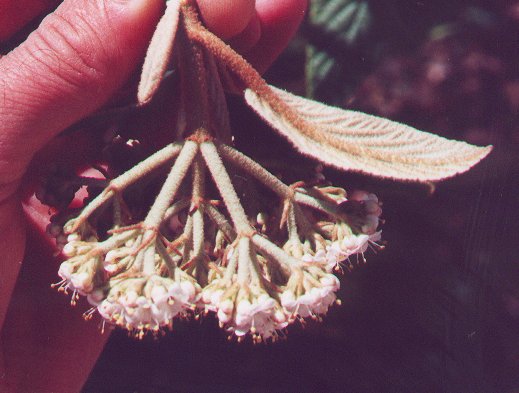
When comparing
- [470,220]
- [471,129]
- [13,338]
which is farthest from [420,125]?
[13,338]

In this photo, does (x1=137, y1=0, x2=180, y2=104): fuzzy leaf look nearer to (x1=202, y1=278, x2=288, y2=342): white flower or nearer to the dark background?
(x1=202, y1=278, x2=288, y2=342): white flower

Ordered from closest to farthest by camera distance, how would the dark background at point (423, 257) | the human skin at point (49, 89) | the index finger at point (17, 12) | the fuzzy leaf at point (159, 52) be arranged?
1. the fuzzy leaf at point (159, 52)
2. the human skin at point (49, 89)
3. the index finger at point (17, 12)
4. the dark background at point (423, 257)

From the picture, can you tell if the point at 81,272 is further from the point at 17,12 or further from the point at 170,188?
the point at 17,12

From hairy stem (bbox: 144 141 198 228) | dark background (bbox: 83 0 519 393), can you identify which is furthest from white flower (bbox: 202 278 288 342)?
dark background (bbox: 83 0 519 393)

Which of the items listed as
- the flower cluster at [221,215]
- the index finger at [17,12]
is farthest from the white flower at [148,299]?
the index finger at [17,12]

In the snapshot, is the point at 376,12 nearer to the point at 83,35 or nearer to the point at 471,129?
the point at 471,129

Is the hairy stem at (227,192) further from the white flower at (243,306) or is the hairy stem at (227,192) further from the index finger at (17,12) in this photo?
the index finger at (17,12)
